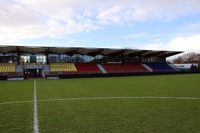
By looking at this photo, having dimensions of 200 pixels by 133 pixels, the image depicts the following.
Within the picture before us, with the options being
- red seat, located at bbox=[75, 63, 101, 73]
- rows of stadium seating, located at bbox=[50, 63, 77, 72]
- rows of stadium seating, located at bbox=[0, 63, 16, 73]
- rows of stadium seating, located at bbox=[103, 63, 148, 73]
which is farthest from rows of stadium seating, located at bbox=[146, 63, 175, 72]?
rows of stadium seating, located at bbox=[0, 63, 16, 73]

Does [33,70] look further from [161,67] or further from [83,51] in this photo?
[161,67]

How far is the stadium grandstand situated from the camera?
58.5 metres

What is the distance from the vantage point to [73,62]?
67.3 meters

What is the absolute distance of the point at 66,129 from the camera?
24.5ft

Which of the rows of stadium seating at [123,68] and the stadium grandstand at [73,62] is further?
the rows of stadium seating at [123,68]

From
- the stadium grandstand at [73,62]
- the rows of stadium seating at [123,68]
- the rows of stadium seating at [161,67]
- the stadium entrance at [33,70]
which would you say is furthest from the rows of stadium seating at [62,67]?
the rows of stadium seating at [161,67]

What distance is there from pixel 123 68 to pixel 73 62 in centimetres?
1226

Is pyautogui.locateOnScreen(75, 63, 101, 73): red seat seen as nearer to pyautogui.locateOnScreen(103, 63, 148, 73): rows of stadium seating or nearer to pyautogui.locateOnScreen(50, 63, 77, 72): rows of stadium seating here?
pyautogui.locateOnScreen(50, 63, 77, 72): rows of stadium seating

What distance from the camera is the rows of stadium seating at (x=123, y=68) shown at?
64.8 meters

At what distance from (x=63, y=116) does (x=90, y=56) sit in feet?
196

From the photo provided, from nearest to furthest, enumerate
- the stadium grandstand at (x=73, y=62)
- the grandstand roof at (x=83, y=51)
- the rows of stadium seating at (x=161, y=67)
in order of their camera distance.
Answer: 1. the stadium grandstand at (x=73, y=62)
2. the grandstand roof at (x=83, y=51)
3. the rows of stadium seating at (x=161, y=67)

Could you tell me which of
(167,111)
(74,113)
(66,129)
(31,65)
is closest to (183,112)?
(167,111)

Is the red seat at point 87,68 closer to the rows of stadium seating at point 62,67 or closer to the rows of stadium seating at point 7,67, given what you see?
the rows of stadium seating at point 62,67

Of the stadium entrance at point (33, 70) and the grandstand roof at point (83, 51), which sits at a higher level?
the grandstand roof at point (83, 51)
